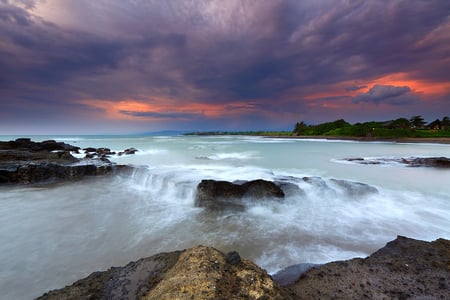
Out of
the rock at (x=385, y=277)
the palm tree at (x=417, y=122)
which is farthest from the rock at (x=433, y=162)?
the palm tree at (x=417, y=122)

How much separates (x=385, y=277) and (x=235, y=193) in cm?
478

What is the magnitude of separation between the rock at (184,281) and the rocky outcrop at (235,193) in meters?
4.31

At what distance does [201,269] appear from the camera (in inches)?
76.8

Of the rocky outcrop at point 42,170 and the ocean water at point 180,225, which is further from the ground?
the rocky outcrop at point 42,170

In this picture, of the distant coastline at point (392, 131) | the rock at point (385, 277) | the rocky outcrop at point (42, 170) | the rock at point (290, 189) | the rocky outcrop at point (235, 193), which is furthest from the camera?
the distant coastline at point (392, 131)

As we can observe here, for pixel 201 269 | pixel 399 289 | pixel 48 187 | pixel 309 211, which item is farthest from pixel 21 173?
pixel 399 289

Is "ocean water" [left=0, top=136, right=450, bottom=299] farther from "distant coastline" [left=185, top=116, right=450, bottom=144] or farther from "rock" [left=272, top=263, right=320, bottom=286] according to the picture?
"distant coastline" [left=185, top=116, right=450, bottom=144]

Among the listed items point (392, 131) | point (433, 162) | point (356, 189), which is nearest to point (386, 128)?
point (392, 131)

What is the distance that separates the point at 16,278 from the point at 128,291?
10.1 ft

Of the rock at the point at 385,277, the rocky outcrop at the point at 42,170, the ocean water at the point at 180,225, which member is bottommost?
the ocean water at the point at 180,225

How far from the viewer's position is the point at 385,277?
8.30 feet

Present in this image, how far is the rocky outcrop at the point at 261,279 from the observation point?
1780 millimetres

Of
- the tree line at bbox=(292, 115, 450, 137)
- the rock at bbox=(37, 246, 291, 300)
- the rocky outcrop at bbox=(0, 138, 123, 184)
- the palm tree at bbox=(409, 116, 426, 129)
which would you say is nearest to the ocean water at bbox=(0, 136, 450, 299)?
the rocky outcrop at bbox=(0, 138, 123, 184)

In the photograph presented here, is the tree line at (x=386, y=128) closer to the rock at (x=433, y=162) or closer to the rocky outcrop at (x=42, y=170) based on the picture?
the rock at (x=433, y=162)
